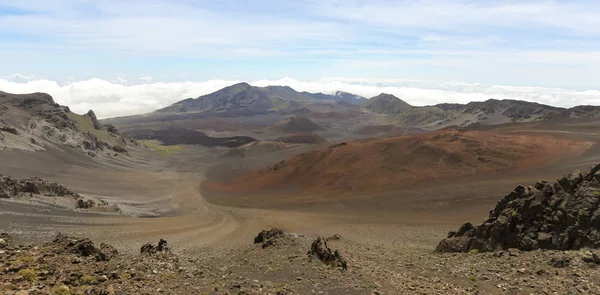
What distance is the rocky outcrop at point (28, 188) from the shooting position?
123 ft

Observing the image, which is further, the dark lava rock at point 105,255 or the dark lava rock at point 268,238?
the dark lava rock at point 268,238

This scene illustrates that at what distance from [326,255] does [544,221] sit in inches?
483

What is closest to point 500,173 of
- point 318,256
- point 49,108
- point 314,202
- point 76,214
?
point 314,202

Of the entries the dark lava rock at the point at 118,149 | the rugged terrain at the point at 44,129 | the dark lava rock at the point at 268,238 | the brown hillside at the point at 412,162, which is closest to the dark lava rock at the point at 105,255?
the dark lava rock at the point at 268,238

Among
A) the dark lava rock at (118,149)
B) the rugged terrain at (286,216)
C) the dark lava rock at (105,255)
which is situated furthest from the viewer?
the dark lava rock at (118,149)

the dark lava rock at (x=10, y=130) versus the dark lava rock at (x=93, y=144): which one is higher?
the dark lava rock at (x=10, y=130)

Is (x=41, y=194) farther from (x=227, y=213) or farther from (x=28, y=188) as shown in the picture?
(x=227, y=213)

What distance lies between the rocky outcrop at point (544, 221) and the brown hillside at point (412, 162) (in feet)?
101

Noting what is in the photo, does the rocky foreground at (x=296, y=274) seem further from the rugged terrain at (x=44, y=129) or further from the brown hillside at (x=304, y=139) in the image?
the brown hillside at (x=304, y=139)

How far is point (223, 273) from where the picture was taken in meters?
17.1

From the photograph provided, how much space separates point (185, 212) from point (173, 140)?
14824 cm

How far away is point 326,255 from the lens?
17922mm

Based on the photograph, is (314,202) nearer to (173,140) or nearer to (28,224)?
(28,224)

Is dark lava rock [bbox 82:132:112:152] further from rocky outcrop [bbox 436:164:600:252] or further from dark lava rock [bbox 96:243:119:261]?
rocky outcrop [bbox 436:164:600:252]
